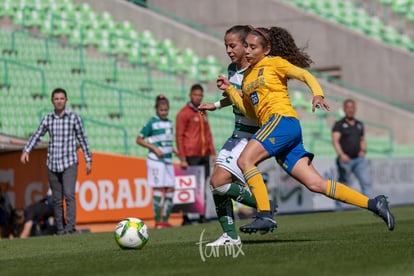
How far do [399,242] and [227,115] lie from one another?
15744 mm

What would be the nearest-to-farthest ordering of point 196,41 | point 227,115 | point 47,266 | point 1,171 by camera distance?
1. point 47,266
2. point 1,171
3. point 227,115
4. point 196,41

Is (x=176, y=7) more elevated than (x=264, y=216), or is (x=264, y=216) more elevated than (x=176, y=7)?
(x=176, y=7)

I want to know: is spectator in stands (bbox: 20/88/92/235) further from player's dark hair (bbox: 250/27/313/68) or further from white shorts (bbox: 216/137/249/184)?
player's dark hair (bbox: 250/27/313/68)

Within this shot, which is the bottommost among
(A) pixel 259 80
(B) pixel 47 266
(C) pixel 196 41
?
(B) pixel 47 266

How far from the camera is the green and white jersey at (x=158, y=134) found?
17016mm

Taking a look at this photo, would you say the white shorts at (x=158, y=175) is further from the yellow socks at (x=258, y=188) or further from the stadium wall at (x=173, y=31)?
the stadium wall at (x=173, y=31)

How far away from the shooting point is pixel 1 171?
16719 millimetres

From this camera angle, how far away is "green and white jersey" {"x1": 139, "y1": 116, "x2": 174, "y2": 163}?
55.8 ft

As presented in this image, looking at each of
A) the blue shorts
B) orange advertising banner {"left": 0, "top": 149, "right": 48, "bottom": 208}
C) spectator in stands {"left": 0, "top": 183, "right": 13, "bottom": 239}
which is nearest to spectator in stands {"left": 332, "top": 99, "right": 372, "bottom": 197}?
orange advertising banner {"left": 0, "top": 149, "right": 48, "bottom": 208}

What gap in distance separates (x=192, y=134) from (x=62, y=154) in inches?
120

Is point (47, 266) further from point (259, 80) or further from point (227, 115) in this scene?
point (227, 115)

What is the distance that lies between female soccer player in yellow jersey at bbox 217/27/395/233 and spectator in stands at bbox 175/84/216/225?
7.68 metres

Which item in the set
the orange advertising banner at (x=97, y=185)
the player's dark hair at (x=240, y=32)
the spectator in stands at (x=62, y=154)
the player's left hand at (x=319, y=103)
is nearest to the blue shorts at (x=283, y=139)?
the player's left hand at (x=319, y=103)

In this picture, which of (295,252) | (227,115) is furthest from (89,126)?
(295,252)
